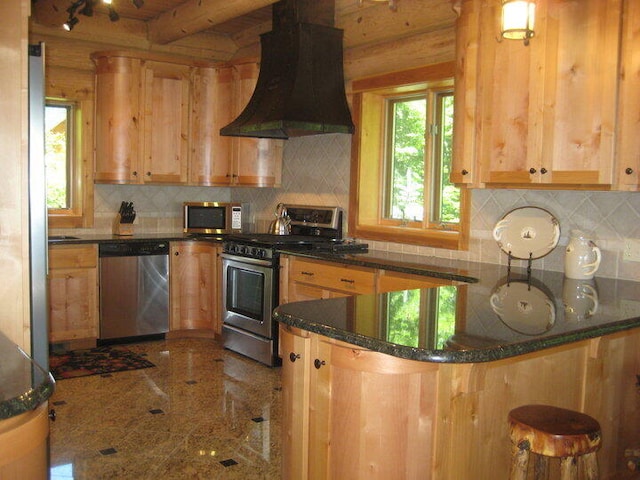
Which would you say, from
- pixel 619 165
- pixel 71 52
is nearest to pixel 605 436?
pixel 619 165

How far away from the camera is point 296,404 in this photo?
2336mm

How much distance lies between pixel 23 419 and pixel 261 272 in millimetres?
3531

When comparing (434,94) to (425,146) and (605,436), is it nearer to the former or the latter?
(425,146)

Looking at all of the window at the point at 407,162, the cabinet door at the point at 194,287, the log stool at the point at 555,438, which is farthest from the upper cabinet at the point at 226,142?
the log stool at the point at 555,438

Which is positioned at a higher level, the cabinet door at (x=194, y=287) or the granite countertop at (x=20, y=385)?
the granite countertop at (x=20, y=385)

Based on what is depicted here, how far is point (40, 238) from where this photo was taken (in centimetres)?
255

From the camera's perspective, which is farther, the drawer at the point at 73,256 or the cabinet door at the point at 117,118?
the cabinet door at the point at 117,118

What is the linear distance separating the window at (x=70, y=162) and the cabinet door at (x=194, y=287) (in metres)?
0.92

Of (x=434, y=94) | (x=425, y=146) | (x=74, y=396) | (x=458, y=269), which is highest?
(x=434, y=94)

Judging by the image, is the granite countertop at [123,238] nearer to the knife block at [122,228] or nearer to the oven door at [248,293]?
the knife block at [122,228]

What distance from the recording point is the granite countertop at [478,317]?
1.99m

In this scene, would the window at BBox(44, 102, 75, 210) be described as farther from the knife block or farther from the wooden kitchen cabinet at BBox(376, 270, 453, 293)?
the wooden kitchen cabinet at BBox(376, 270, 453, 293)

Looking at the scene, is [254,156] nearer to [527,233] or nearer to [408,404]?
[527,233]

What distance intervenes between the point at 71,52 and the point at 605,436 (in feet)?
16.3
